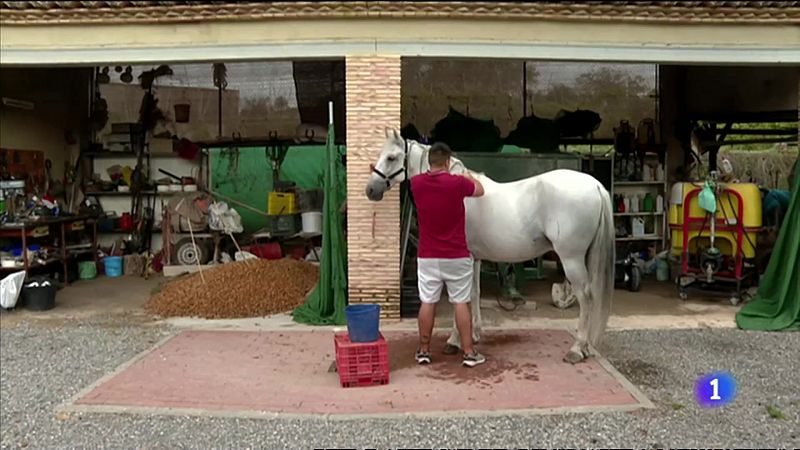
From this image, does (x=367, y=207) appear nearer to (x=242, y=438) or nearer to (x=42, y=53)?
(x=242, y=438)

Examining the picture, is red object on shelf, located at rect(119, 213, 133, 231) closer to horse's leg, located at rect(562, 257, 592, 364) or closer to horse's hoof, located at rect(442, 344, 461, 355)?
horse's hoof, located at rect(442, 344, 461, 355)

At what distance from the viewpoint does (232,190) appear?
487 inches

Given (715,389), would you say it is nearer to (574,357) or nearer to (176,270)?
(574,357)

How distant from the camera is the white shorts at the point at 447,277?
573 centimetres

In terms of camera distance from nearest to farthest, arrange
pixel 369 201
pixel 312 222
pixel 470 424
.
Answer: pixel 470 424 → pixel 369 201 → pixel 312 222

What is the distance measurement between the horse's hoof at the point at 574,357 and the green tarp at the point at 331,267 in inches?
107

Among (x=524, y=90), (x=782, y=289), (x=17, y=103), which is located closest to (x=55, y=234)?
(x=17, y=103)

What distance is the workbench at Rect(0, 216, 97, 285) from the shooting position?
363 inches

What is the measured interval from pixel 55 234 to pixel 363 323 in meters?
7.53

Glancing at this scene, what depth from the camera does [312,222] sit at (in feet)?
36.3

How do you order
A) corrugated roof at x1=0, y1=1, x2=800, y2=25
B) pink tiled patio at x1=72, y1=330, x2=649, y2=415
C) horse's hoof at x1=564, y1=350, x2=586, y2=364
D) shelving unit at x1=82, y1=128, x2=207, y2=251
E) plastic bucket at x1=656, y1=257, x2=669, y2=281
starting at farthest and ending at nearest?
1. shelving unit at x1=82, y1=128, x2=207, y2=251
2. plastic bucket at x1=656, y1=257, x2=669, y2=281
3. corrugated roof at x1=0, y1=1, x2=800, y2=25
4. horse's hoof at x1=564, y1=350, x2=586, y2=364
5. pink tiled patio at x1=72, y1=330, x2=649, y2=415

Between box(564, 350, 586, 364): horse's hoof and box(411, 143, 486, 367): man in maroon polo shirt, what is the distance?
3.03ft

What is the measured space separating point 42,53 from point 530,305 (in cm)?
694

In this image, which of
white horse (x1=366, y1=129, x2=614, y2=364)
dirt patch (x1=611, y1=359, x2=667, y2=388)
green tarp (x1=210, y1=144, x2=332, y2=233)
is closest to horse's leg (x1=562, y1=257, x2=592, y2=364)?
white horse (x1=366, y1=129, x2=614, y2=364)
